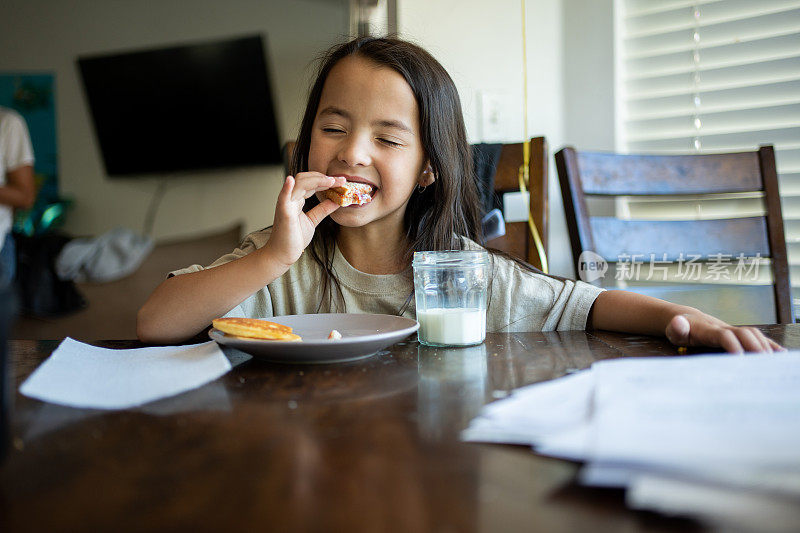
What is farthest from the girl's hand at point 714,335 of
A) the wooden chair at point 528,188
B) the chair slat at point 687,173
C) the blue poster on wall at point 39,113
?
the blue poster on wall at point 39,113

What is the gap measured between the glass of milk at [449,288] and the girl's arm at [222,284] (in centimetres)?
20

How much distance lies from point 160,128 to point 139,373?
390 centimetres

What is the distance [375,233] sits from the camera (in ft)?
4.04

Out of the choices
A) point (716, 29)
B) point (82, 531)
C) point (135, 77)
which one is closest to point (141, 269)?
point (135, 77)

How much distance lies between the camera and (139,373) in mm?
613

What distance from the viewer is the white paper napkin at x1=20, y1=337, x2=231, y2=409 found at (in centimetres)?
53

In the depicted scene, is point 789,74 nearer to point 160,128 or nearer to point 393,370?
point 393,370

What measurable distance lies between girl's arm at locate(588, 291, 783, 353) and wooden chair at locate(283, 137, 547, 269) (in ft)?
1.44

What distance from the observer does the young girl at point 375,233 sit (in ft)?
3.02

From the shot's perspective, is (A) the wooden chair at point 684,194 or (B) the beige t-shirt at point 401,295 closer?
(B) the beige t-shirt at point 401,295

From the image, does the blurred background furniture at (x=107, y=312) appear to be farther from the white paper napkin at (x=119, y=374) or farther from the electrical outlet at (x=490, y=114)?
the white paper napkin at (x=119, y=374)

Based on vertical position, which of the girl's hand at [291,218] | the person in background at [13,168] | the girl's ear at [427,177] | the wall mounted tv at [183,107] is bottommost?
the girl's hand at [291,218]

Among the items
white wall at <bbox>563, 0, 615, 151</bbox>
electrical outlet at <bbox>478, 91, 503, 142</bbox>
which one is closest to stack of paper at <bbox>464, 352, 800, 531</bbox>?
electrical outlet at <bbox>478, 91, 503, 142</bbox>

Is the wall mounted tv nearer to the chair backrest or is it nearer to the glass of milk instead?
the chair backrest
